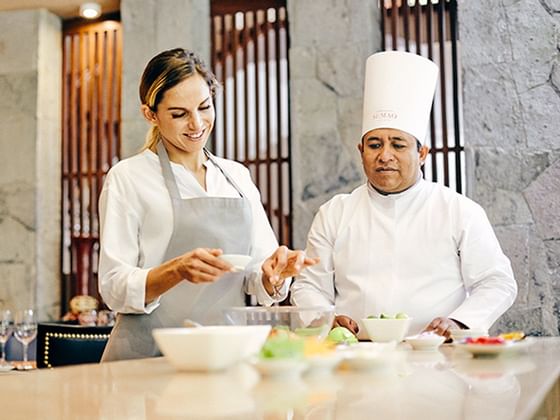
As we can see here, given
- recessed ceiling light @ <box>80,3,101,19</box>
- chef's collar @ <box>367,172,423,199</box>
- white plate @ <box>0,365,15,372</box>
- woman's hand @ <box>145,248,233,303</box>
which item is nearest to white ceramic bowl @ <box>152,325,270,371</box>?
woman's hand @ <box>145,248,233,303</box>

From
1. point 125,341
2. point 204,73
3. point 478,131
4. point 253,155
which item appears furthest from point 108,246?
point 253,155

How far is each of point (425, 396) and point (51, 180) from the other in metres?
5.03

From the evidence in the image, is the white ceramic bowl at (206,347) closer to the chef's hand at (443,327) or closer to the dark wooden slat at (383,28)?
the chef's hand at (443,327)

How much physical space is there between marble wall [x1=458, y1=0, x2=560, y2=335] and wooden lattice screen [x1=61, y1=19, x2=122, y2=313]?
8.53 feet

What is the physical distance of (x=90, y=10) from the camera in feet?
18.2

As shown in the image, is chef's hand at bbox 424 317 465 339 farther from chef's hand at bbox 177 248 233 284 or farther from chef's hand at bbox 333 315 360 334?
chef's hand at bbox 177 248 233 284

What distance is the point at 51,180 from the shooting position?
568 centimetres

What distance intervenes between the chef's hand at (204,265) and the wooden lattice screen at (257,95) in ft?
10.9

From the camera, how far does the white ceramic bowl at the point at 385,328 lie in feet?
6.08

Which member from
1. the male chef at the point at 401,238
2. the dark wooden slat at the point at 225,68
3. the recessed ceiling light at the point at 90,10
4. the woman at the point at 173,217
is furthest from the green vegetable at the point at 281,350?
the recessed ceiling light at the point at 90,10

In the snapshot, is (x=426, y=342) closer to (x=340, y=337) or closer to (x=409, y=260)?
(x=340, y=337)

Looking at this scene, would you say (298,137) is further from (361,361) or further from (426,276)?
(361,361)

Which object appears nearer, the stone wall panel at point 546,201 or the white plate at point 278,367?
the white plate at point 278,367

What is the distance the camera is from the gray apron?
7.08 feet
